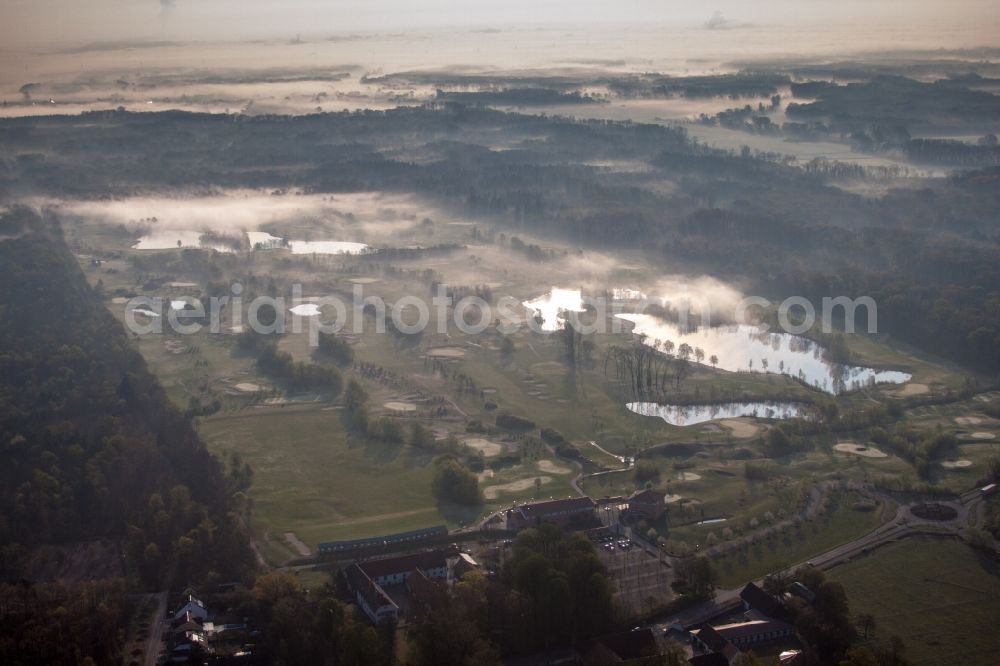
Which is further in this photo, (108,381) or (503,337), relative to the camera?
(503,337)

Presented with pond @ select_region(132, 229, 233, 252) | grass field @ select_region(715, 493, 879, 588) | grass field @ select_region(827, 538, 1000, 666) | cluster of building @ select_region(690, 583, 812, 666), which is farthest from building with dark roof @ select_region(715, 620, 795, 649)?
pond @ select_region(132, 229, 233, 252)

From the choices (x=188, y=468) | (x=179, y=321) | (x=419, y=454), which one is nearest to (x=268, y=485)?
(x=188, y=468)

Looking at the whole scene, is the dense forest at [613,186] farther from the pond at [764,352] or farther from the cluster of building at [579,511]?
the cluster of building at [579,511]

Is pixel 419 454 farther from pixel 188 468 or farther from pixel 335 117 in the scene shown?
pixel 335 117

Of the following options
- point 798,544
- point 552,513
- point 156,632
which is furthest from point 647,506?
point 156,632

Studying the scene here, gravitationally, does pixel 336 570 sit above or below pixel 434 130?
below

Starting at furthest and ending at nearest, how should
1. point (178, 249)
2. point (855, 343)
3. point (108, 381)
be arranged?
point (178, 249), point (855, 343), point (108, 381)

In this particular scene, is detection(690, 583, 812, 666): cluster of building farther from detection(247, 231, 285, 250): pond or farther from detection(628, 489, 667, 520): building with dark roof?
detection(247, 231, 285, 250): pond
